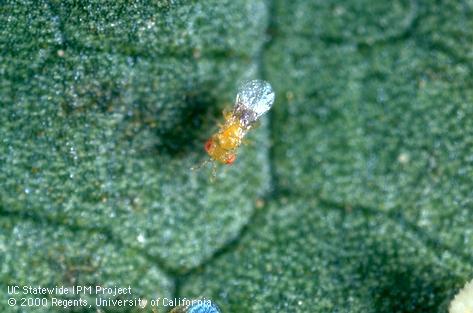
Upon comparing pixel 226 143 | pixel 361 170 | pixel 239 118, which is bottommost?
pixel 361 170

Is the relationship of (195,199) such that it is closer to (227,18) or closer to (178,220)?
(178,220)

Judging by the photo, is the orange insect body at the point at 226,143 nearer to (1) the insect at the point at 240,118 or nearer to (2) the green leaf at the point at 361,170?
(1) the insect at the point at 240,118

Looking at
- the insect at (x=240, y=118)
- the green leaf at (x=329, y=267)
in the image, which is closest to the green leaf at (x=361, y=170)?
the green leaf at (x=329, y=267)

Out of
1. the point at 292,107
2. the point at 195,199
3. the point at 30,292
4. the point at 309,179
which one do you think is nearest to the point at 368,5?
the point at 292,107

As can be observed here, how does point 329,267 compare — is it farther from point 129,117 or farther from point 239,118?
point 129,117

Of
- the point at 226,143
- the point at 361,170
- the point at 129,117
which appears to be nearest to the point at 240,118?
the point at 226,143

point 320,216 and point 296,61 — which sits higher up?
point 296,61

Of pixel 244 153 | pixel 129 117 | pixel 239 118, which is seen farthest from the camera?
pixel 244 153

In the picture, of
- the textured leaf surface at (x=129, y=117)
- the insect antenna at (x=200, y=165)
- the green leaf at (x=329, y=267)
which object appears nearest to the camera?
the textured leaf surface at (x=129, y=117)
